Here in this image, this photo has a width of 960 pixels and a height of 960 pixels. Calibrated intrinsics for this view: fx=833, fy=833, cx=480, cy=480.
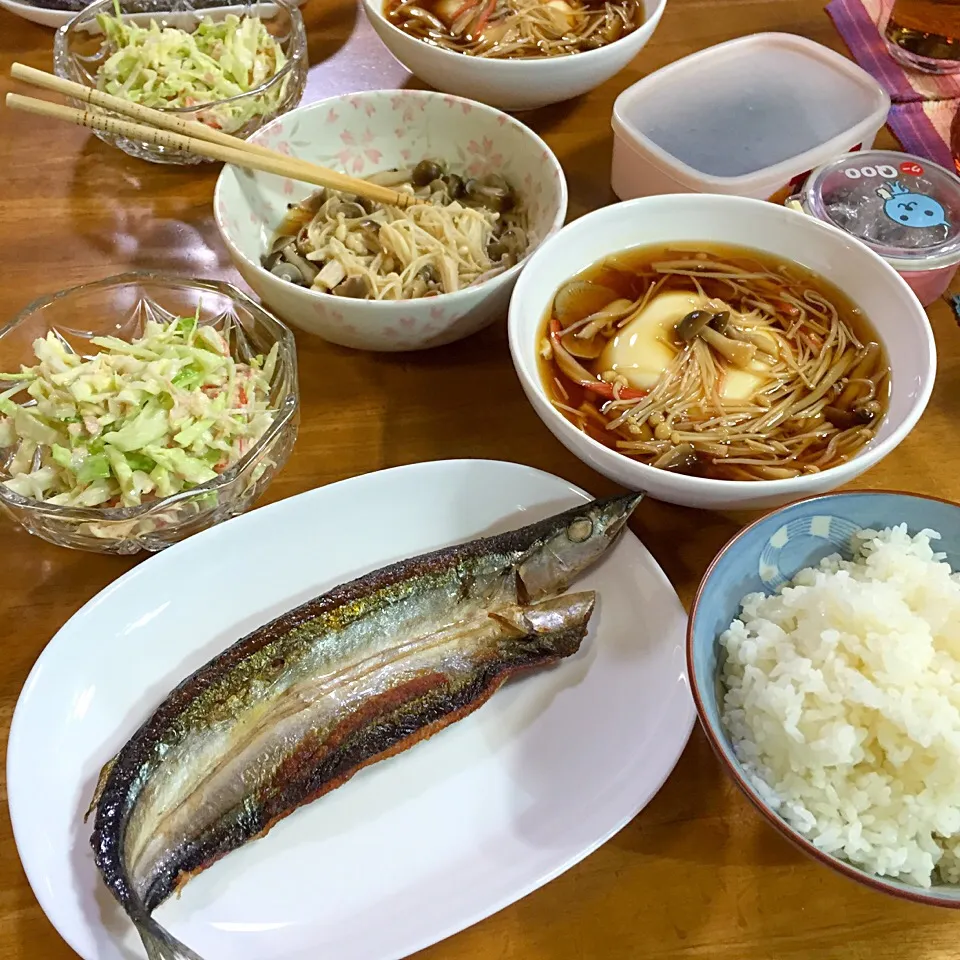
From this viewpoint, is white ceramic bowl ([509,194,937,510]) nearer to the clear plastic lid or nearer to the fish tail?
the clear plastic lid

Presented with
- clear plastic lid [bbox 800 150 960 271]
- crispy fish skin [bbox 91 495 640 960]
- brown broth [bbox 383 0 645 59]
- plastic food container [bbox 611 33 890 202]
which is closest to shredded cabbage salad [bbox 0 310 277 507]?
crispy fish skin [bbox 91 495 640 960]

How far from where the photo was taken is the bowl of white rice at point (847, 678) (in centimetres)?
89

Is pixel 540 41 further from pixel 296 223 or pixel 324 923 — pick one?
pixel 324 923

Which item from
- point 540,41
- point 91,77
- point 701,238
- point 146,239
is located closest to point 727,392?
point 701,238

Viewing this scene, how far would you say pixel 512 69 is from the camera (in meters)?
1.72

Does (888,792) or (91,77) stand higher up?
(91,77)

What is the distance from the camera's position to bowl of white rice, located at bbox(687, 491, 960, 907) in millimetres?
895

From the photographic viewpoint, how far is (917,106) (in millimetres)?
2043

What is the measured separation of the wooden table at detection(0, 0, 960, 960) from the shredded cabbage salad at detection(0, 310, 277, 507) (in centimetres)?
12

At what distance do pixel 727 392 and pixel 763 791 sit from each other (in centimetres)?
69

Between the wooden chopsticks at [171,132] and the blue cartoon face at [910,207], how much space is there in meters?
1.01

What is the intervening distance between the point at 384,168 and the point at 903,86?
1.35 metres

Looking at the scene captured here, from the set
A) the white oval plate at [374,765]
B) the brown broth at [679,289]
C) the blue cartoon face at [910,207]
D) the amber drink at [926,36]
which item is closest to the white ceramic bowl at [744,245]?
the brown broth at [679,289]

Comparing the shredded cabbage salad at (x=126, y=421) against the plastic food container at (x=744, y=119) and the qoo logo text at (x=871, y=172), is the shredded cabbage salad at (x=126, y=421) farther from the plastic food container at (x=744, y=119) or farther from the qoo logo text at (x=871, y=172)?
the qoo logo text at (x=871, y=172)
